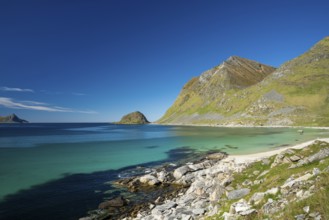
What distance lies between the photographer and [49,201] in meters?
30.2

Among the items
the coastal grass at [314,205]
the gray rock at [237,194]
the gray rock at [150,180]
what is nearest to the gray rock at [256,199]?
the coastal grass at [314,205]

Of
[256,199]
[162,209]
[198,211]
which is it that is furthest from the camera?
[162,209]

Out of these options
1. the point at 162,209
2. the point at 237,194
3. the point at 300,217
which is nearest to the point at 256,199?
the point at 300,217

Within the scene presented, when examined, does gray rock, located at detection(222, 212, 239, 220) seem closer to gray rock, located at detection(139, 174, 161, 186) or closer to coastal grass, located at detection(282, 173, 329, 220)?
coastal grass, located at detection(282, 173, 329, 220)

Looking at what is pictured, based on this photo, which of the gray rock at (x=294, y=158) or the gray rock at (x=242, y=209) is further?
the gray rock at (x=294, y=158)

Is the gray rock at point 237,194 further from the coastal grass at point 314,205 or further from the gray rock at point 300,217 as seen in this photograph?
the gray rock at point 300,217

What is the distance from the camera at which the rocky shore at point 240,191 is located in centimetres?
1337

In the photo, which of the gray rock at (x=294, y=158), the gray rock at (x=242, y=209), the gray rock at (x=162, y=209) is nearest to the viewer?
the gray rock at (x=242, y=209)

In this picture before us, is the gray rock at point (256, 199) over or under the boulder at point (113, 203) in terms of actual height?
over

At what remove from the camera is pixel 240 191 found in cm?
1997

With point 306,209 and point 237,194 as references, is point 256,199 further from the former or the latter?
point 237,194

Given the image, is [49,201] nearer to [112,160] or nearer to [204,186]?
[204,186]

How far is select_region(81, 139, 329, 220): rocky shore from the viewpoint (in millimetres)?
13372

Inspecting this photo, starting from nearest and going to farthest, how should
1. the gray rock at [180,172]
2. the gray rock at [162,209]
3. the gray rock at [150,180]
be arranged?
the gray rock at [162,209] < the gray rock at [150,180] < the gray rock at [180,172]
